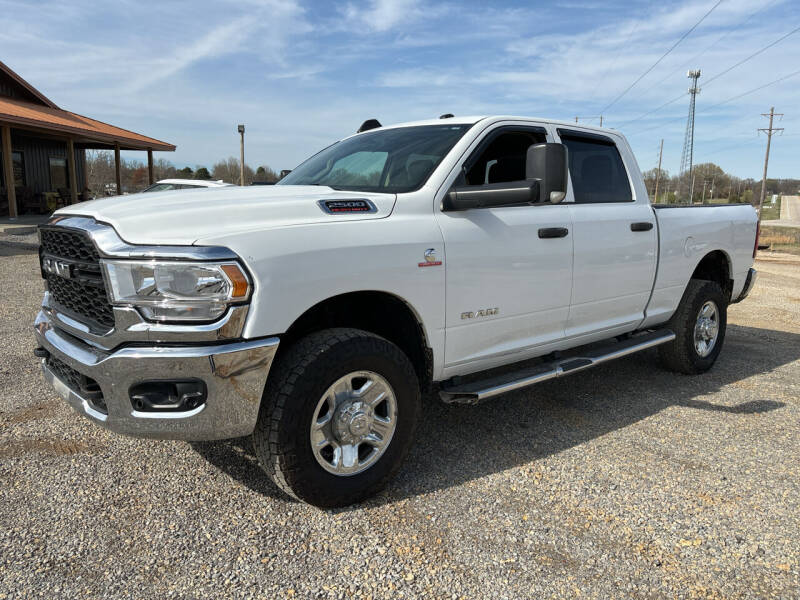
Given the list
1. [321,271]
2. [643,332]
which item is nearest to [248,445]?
[321,271]

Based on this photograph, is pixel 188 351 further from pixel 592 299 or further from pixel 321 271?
pixel 592 299

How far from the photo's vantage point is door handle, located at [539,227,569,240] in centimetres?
364

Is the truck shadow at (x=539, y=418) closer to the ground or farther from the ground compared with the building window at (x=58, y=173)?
closer to the ground

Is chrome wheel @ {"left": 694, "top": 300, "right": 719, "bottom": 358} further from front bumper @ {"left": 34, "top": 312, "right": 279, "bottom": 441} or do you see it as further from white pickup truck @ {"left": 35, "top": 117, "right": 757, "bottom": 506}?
front bumper @ {"left": 34, "top": 312, "right": 279, "bottom": 441}

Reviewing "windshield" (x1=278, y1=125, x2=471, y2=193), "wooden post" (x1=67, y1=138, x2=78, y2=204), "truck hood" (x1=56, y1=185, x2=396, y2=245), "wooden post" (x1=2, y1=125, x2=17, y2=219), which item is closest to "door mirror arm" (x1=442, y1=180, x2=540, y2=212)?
"windshield" (x1=278, y1=125, x2=471, y2=193)

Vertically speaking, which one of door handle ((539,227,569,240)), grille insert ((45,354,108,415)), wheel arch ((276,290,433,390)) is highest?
door handle ((539,227,569,240))

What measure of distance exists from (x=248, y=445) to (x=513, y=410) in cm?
187

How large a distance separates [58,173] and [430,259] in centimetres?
2500

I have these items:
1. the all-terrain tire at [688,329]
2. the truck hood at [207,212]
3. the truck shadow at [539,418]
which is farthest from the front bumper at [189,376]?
the all-terrain tire at [688,329]

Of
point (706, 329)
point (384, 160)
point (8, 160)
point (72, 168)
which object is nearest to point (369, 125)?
point (384, 160)

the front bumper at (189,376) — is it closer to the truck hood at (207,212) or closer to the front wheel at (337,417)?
the front wheel at (337,417)

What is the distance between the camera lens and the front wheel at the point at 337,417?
2.66m

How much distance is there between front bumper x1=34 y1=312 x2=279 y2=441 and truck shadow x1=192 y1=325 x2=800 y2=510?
710 mm

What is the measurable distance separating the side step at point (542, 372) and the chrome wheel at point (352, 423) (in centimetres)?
46
